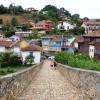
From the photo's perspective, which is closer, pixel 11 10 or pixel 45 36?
pixel 45 36

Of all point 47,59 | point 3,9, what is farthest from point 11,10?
point 47,59

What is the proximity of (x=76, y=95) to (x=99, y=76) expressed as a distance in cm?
211

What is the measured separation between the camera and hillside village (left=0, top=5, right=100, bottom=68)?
70062 millimetres

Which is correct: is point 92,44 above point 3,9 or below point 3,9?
below

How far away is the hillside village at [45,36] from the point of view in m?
70.1

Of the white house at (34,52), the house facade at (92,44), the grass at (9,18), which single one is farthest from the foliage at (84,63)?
the grass at (9,18)

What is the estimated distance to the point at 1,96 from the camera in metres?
8.15

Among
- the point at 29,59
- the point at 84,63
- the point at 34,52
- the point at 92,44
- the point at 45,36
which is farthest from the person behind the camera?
the point at 45,36

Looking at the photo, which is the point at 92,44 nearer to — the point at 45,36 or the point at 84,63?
the point at 84,63

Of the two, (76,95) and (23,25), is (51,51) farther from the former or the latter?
(76,95)

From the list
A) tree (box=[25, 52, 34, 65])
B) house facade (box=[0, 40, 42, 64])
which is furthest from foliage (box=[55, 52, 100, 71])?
house facade (box=[0, 40, 42, 64])

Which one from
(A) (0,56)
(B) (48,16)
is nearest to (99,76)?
(A) (0,56)

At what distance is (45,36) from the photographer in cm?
10656

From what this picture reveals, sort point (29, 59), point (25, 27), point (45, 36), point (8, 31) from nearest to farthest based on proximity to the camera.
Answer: point (29, 59) < point (45, 36) < point (8, 31) < point (25, 27)
